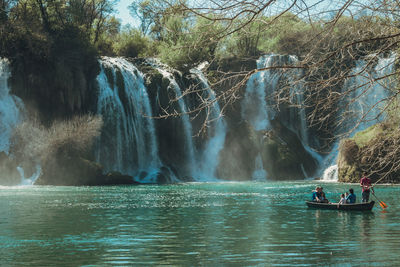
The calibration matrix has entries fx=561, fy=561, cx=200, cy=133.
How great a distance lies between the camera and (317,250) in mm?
11320

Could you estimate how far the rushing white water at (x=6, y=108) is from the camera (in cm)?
3901

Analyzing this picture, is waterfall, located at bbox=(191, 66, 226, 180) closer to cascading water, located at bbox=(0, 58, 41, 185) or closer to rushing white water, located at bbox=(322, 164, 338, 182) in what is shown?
rushing white water, located at bbox=(322, 164, 338, 182)

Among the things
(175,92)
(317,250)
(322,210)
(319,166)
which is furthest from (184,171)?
(317,250)

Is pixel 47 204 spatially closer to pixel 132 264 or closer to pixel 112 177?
pixel 132 264

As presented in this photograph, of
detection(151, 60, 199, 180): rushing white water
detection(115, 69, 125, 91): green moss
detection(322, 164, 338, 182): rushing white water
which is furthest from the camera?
detection(151, 60, 199, 180): rushing white water

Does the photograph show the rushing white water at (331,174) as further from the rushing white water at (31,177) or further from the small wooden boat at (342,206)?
the small wooden boat at (342,206)

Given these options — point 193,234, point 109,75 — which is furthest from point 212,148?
point 193,234

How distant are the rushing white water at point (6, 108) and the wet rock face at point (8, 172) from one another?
1.54 metres

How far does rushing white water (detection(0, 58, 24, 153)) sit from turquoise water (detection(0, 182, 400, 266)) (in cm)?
1659

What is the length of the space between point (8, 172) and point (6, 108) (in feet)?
15.6

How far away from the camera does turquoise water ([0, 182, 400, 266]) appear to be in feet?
34.2

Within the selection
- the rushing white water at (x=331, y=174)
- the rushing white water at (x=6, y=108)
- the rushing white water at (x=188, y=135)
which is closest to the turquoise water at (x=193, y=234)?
the rushing white water at (x=6, y=108)

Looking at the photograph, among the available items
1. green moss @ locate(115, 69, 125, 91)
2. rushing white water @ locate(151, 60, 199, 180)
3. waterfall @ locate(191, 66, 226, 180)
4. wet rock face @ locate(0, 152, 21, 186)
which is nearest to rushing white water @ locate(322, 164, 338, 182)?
waterfall @ locate(191, 66, 226, 180)

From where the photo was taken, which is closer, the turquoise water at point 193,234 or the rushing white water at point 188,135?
the turquoise water at point 193,234
